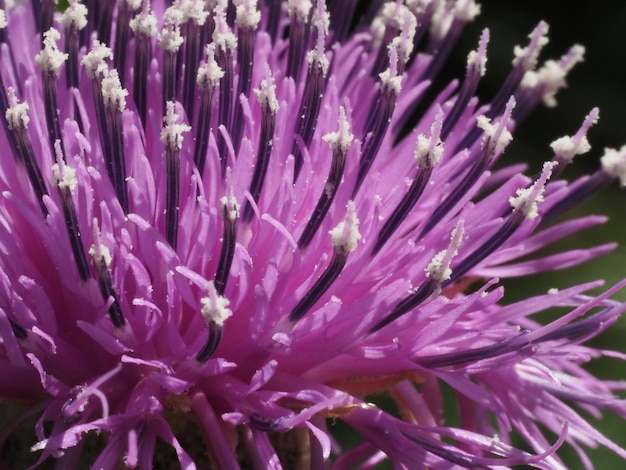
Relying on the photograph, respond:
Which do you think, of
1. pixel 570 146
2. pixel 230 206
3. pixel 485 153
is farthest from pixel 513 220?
pixel 230 206

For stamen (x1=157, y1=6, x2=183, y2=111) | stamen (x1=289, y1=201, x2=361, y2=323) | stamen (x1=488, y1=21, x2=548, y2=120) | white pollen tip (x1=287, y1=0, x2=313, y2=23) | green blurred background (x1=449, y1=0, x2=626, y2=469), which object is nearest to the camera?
stamen (x1=289, y1=201, x2=361, y2=323)

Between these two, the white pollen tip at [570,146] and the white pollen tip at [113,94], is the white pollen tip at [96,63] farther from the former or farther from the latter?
the white pollen tip at [570,146]

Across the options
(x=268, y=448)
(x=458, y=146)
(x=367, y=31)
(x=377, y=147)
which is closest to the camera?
(x=268, y=448)

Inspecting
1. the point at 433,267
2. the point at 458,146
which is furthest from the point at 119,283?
the point at 458,146

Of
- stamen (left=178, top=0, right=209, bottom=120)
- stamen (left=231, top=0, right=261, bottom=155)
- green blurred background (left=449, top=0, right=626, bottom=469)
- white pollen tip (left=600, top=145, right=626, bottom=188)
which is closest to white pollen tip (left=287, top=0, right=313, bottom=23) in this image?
stamen (left=231, top=0, right=261, bottom=155)

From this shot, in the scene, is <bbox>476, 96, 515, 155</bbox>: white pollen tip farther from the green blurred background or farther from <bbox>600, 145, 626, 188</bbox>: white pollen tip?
the green blurred background

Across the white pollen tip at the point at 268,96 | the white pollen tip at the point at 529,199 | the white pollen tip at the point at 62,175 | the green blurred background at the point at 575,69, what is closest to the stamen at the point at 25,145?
the white pollen tip at the point at 62,175

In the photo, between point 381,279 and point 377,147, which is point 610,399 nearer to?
point 381,279
